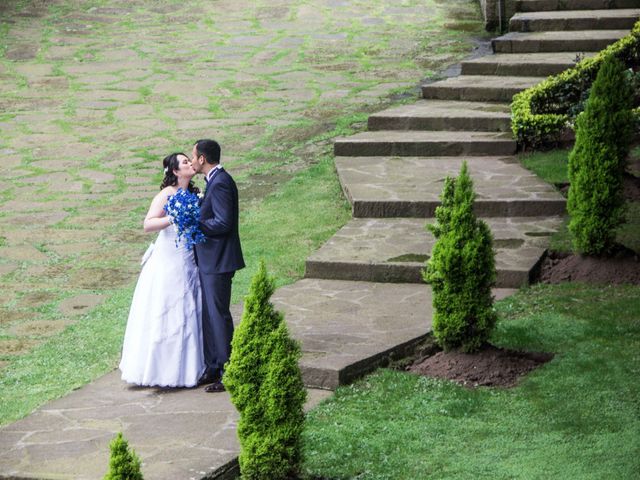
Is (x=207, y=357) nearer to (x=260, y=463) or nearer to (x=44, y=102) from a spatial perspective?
(x=260, y=463)

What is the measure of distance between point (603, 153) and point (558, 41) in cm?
705

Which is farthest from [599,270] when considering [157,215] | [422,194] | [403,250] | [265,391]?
[265,391]

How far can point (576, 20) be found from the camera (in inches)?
655

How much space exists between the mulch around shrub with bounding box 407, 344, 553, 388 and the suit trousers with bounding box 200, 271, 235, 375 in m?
1.34

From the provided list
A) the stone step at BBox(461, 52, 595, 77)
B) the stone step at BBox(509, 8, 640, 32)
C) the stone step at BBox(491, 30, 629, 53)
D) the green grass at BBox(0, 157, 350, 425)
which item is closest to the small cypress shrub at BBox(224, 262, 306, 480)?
the green grass at BBox(0, 157, 350, 425)

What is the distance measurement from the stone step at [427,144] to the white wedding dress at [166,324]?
575 centimetres

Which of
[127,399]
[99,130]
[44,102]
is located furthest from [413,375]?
[44,102]

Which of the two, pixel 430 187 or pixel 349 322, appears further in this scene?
pixel 430 187

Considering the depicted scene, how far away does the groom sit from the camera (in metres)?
8.05

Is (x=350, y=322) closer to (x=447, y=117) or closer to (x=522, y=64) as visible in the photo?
(x=447, y=117)

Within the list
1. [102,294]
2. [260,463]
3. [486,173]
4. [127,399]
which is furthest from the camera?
[486,173]

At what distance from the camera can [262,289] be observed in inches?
246

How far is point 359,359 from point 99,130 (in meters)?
8.60

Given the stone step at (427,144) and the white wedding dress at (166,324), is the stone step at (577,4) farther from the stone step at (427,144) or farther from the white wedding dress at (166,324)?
the white wedding dress at (166,324)
